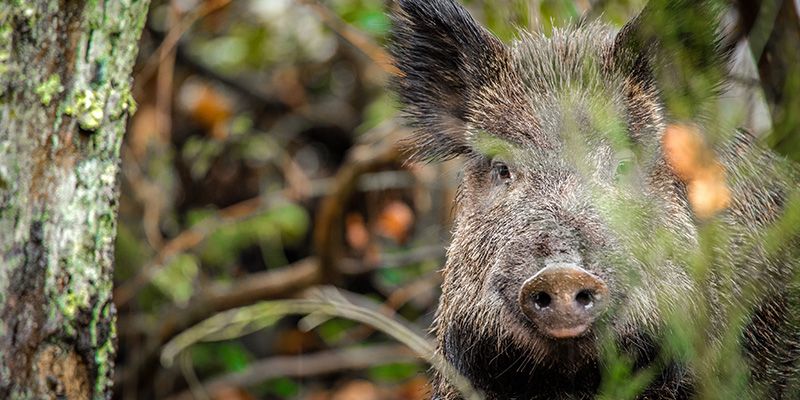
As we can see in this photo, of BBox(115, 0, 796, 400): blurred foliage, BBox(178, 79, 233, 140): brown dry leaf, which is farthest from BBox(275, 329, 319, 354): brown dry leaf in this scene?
BBox(178, 79, 233, 140): brown dry leaf

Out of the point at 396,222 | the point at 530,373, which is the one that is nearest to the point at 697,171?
the point at 530,373

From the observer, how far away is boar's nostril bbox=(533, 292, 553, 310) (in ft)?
9.11

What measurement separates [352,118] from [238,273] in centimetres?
145

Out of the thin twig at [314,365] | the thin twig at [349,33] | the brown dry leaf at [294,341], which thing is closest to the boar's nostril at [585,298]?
the thin twig at [349,33]

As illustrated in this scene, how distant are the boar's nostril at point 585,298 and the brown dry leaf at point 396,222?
4069mm

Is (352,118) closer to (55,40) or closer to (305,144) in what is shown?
(305,144)

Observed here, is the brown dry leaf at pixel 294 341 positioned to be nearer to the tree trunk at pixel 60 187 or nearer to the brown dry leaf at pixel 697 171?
the tree trunk at pixel 60 187

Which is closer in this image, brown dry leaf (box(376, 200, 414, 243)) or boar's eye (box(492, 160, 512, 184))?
boar's eye (box(492, 160, 512, 184))

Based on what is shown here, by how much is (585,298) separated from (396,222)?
409cm

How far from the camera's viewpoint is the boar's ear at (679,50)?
344cm

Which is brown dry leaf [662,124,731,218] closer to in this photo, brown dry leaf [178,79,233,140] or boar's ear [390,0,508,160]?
boar's ear [390,0,508,160]

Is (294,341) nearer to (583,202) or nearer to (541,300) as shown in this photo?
(583,202)

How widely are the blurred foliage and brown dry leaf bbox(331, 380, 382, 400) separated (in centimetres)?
1

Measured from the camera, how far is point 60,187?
3.08 meters
